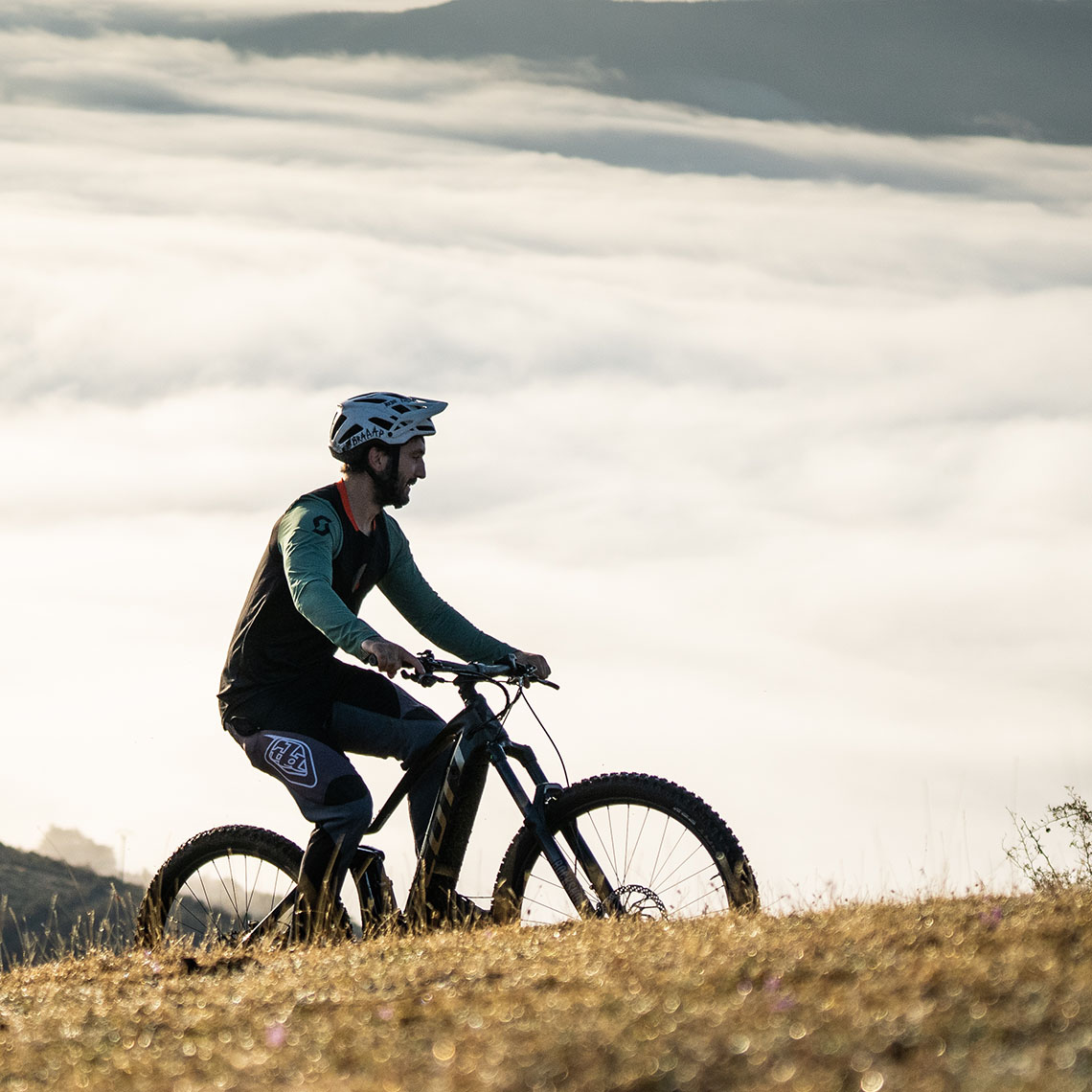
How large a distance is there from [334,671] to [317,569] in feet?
2.62

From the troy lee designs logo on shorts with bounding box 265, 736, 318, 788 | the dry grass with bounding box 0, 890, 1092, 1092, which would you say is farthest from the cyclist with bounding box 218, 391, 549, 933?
the dry grass with bounding box 0, 890, 1092, 1092

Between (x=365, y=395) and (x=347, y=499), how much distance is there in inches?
22.0

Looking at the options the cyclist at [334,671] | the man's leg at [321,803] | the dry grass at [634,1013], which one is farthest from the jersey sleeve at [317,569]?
the dry grass at [634,1013]

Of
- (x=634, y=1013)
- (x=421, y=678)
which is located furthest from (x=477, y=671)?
(x=634, y=1013)

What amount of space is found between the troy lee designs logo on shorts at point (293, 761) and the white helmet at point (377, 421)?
147 centimetres

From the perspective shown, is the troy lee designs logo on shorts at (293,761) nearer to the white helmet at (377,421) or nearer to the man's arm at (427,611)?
the man's arm at (427,611)

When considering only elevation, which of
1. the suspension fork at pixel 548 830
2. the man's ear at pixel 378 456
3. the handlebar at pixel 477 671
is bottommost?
the suspension fork at pixel 548 830

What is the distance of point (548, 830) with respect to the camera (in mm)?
7043

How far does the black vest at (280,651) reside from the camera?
7.39 metres

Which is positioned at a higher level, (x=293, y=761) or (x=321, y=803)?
(x=293, y=761)

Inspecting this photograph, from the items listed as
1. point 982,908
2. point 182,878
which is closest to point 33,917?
point 182,878

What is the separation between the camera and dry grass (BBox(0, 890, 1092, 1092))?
158 inches

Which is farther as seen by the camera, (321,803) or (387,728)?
(387,728)

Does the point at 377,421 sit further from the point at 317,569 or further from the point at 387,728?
the point at 387,728
